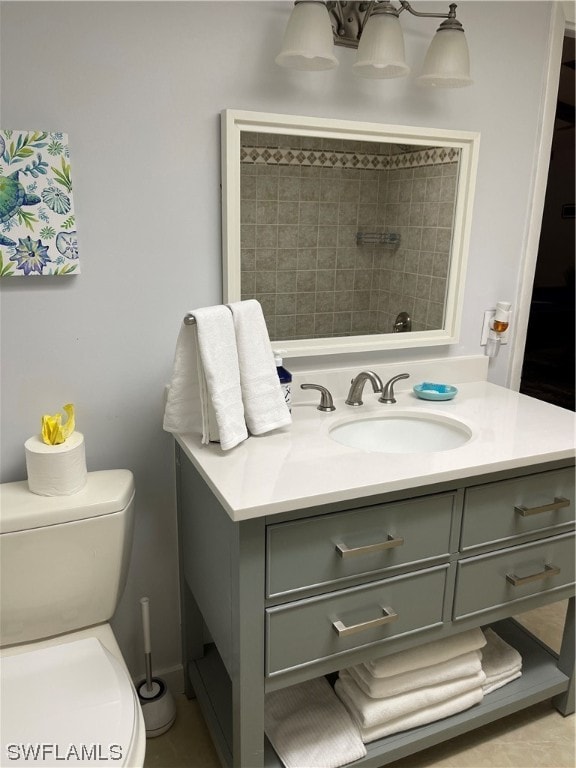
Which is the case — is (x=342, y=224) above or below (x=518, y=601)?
above

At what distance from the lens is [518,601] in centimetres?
149

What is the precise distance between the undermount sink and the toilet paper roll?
0.64 meters

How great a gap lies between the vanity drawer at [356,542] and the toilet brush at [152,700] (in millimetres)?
587

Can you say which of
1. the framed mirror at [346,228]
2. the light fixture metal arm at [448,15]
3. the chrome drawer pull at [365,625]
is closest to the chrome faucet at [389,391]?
the framed mirror at [346,228]

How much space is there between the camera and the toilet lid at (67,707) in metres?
1.05

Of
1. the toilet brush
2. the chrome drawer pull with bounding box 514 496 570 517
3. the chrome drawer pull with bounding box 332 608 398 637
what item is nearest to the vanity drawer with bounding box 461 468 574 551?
the chrome drawer pull with bounding box 514 496 570 517

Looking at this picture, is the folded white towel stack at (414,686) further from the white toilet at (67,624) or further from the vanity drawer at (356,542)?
the white toilet at (67,624)

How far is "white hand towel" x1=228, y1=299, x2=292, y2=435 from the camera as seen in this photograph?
53.1 inches

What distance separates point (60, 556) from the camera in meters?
1.31

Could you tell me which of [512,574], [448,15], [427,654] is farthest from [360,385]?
[448,15]

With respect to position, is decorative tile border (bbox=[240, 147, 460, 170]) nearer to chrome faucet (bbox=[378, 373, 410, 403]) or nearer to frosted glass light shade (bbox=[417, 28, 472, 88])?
frosted glass light shade (bbox=[417, 28, 472, 88])

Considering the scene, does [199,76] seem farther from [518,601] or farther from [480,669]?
[480,669]

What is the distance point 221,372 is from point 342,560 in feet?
1.55

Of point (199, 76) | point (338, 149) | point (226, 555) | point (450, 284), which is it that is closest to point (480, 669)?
point (226, 555)
